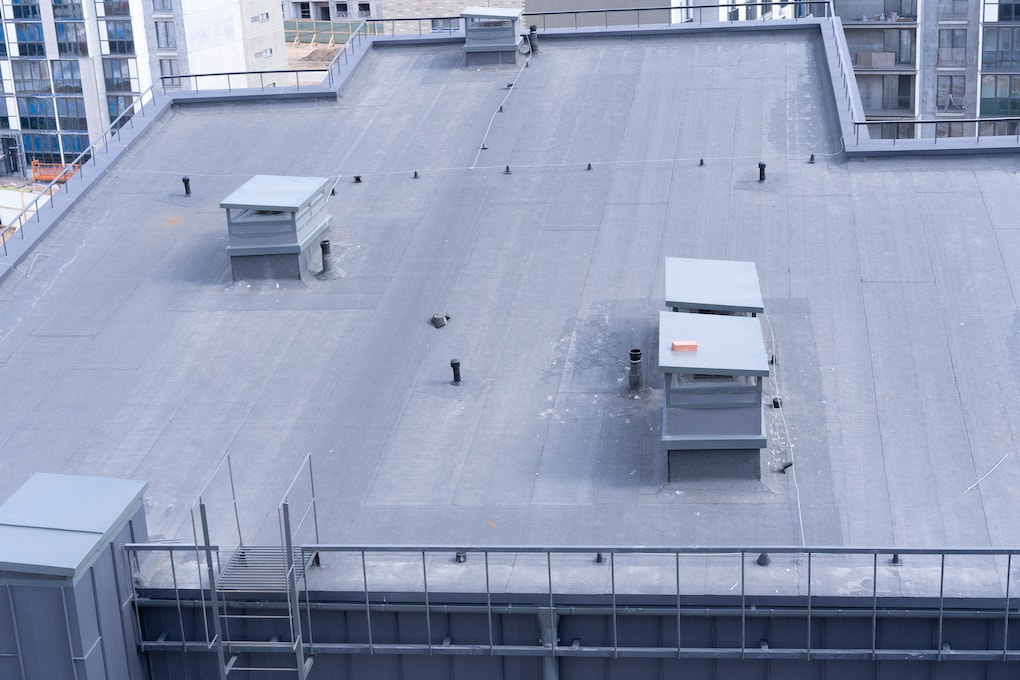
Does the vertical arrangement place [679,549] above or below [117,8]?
above

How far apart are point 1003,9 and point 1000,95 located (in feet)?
14.5

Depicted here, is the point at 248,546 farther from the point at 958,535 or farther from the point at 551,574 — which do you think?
→ the point at 958,535

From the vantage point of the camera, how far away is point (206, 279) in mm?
27359

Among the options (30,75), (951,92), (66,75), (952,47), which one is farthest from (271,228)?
(30,75)

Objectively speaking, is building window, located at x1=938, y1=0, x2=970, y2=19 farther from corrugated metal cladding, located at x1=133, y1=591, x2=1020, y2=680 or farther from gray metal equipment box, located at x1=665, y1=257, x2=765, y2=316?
corrugated metal cladding, located at x1=133, y1=591, x2=1020, y2=680

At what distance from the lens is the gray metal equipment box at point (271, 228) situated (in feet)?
86.9

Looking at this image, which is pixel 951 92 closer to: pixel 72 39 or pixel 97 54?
pixel 97 54

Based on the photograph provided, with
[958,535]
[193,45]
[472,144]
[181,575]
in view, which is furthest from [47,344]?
[193,45]

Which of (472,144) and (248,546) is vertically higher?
(472,144)

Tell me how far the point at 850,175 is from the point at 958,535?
1217cm

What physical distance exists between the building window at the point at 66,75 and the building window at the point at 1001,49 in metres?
60.4

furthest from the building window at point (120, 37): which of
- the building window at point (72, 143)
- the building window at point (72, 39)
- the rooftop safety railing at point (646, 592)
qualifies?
the rooftop safety railing at point (646, 592)

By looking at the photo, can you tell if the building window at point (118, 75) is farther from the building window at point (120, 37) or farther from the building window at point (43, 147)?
the building window at point (43, 147)

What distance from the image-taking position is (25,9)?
99562 mm
